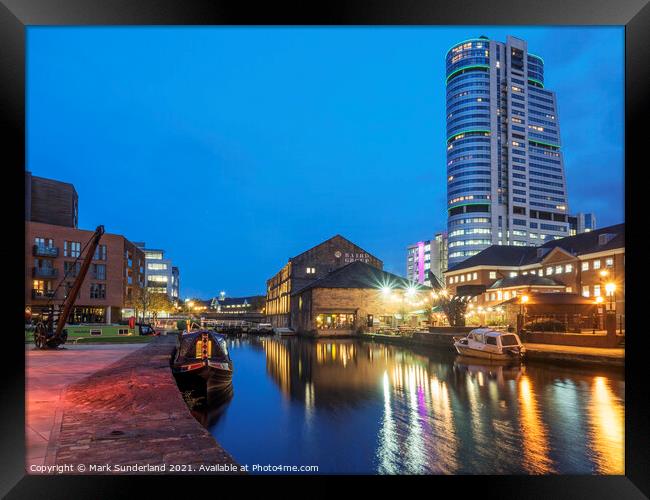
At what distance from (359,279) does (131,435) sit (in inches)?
1968

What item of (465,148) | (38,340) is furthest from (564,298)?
(465,148)

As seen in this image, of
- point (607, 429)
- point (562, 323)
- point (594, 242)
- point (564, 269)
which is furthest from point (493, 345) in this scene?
point (564, 269)

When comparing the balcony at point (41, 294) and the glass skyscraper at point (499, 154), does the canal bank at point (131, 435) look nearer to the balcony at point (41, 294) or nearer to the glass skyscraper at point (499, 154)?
the balcony at point (41, 294)

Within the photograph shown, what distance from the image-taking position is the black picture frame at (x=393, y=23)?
7.13m

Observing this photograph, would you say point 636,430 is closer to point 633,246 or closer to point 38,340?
point 633,246

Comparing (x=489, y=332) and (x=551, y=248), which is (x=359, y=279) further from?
(x=489, y=332)

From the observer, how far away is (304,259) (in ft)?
224

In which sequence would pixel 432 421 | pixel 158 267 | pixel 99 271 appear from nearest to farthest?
pixel 432 421 < pixel 99 271 < pixel 158 267

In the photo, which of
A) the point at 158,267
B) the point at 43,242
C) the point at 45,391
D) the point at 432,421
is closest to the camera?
the point at 45,391

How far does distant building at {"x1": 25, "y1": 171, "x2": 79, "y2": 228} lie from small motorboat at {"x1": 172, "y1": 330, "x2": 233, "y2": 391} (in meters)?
51.4

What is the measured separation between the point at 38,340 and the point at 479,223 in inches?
4803

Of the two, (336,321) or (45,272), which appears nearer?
(45,272)

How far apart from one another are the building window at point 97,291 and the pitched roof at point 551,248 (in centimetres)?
5341

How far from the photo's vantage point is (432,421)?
528 inches
